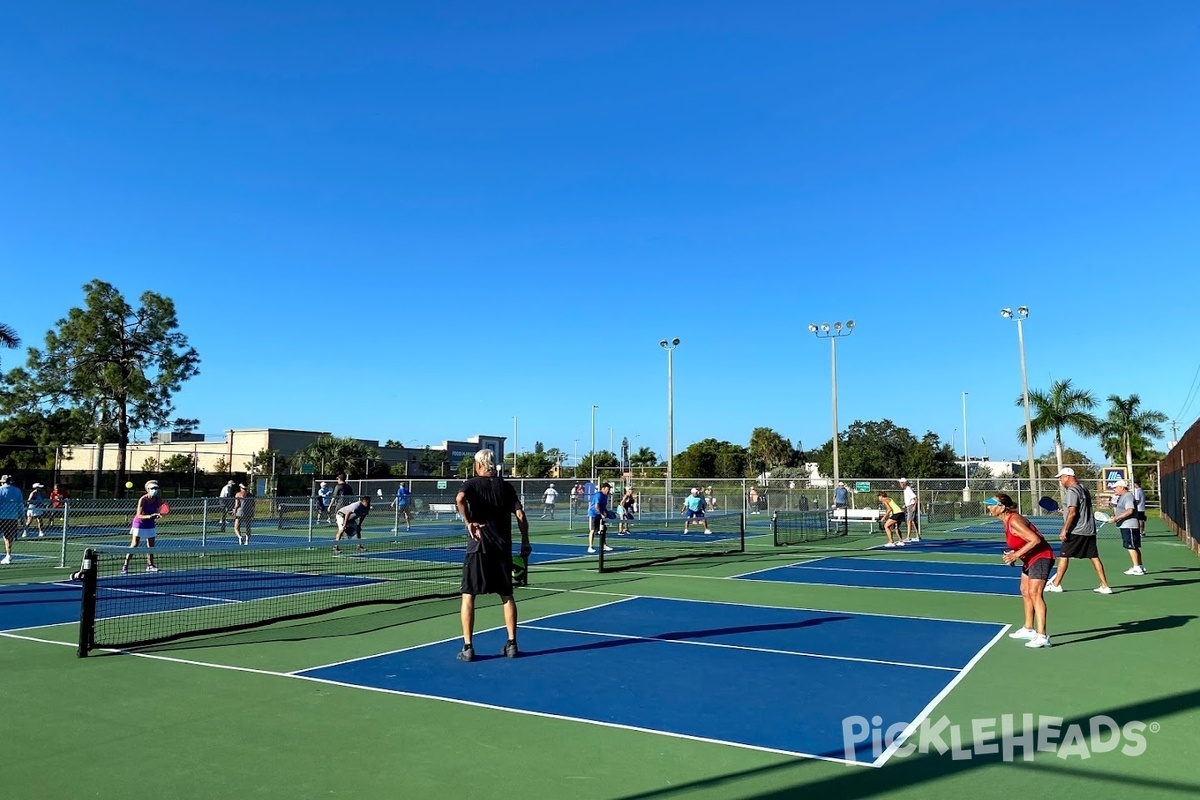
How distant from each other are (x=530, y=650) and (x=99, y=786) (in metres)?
4.43

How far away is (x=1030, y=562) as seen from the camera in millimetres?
8992

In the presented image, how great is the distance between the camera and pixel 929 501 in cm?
3925

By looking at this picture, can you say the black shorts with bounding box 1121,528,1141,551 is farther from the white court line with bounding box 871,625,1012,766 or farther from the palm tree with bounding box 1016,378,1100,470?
the palm tree with bounding box 1016,378,1100,470

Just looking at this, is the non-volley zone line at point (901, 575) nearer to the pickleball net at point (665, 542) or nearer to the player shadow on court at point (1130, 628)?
the pickleball net at point (665, 542)

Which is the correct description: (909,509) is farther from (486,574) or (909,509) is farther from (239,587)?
(486,574)

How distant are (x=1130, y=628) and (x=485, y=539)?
7.66 meters

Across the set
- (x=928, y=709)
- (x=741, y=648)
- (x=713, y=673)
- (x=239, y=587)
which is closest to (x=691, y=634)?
(x=741, y=648)

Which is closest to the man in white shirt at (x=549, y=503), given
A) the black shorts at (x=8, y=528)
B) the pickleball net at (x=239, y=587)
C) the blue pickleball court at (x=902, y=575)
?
the pickleball net at (x=239, y=587)

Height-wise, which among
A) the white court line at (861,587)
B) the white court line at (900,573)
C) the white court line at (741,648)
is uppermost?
the white court line at (741,648)

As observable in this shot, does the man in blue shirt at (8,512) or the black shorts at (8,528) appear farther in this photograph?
the black shorts at (8,528)

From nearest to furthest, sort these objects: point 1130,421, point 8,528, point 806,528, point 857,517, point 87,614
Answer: point 87,614 → point 8,528 → point 806,528 → point 857,517 → point 1130,421

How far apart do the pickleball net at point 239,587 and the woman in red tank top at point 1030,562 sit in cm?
753

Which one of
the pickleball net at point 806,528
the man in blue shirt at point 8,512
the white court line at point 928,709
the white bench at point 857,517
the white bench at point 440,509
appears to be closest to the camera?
the white court line at point 928,709

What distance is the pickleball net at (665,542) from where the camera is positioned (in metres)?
18.6
